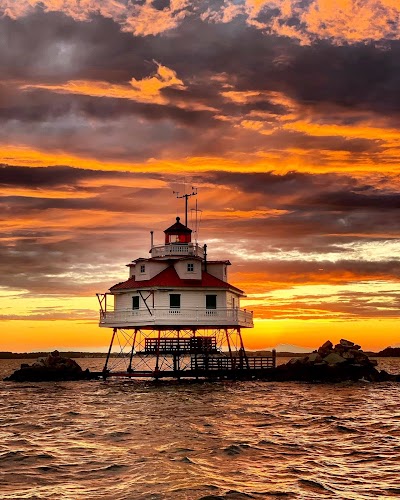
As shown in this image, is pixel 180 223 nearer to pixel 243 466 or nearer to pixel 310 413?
pixel 310 413

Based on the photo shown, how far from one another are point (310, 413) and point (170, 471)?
16765 millimetres

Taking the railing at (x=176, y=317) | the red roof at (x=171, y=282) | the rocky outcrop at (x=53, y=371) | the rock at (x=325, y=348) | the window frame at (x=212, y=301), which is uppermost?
the red roof at (x=171, y=282)

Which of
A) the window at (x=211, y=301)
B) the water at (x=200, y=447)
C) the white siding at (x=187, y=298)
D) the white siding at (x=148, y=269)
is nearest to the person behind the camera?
the water at (x=200, y=447)

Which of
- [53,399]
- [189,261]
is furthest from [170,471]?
[189,261]

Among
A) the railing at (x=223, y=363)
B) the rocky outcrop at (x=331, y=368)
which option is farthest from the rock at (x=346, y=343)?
the railing at (x=223, y=363)

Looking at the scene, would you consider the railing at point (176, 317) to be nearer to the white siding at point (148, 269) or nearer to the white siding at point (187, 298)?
the white siding at point (187, 298)

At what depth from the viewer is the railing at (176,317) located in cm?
5256

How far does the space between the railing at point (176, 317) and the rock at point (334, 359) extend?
1003cm

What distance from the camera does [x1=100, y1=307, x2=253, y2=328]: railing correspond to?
52.6 metres

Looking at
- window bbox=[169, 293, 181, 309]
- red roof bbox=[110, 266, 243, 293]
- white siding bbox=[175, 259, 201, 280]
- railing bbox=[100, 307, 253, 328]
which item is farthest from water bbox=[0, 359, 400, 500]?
white siding bbox=[175, 259, 201, 280]

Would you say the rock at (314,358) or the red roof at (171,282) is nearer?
the red roof at (171,282)

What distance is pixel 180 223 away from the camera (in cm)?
5941

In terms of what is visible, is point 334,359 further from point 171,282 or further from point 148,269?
point 148,269

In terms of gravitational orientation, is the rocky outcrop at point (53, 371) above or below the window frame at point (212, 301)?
below
